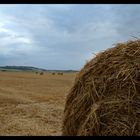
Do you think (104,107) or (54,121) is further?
(54,121)

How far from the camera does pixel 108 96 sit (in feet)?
13.1

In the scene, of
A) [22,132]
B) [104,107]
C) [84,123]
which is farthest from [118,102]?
[22,132]

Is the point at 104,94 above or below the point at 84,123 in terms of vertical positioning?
above

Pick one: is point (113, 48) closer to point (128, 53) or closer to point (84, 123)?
point (128, 53)

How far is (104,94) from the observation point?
4.05 metres

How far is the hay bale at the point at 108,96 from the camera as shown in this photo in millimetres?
3713

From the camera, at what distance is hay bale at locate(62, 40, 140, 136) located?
3.71 m
